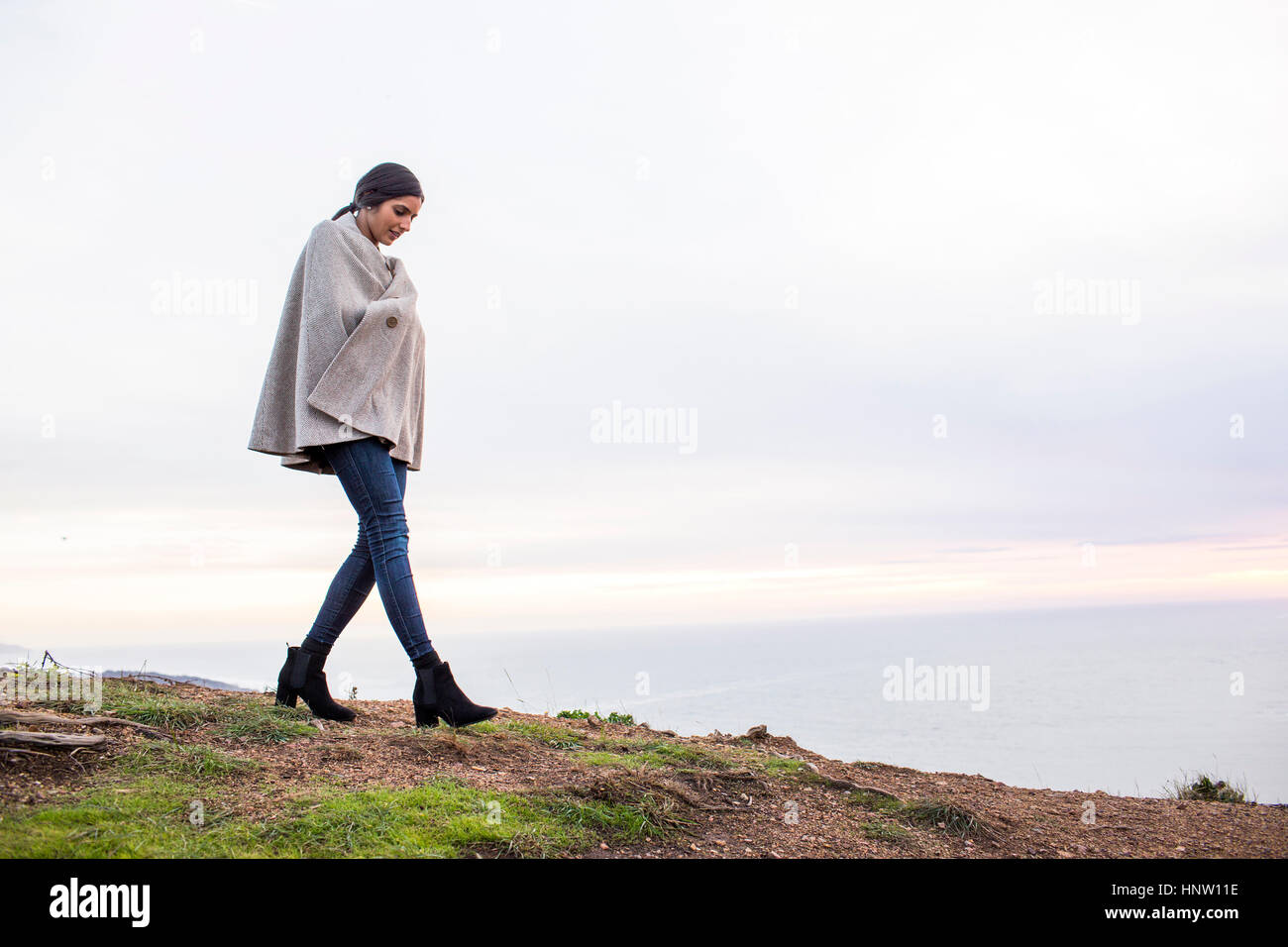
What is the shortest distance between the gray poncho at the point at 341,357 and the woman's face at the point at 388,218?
7 cm

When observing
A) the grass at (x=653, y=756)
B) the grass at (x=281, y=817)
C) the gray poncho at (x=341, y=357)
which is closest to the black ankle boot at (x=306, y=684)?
the grass at (x=281, y=817)

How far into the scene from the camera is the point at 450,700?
13.3ft

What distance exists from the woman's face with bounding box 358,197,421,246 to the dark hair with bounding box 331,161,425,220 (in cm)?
2

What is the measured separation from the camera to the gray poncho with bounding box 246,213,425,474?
4.05 meters

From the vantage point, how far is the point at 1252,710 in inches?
1142

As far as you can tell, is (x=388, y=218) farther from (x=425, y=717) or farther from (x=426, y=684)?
(x=425, y=717)

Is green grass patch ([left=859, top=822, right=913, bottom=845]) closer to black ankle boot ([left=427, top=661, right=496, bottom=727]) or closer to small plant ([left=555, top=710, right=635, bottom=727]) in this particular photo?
black ankle boot ([left=427, top=661, right=496, bottom=727])

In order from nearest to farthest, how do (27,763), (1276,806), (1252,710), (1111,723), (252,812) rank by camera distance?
1. (252,812)
2. (27,763)
3. (1276,806)
4. (1252,710)
5. (1111,723)

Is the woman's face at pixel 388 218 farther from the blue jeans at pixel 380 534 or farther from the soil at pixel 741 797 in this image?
the soil at pixel 741 797

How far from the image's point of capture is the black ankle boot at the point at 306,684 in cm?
430
